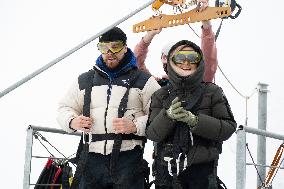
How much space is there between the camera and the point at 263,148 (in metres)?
7.33

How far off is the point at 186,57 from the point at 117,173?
106 centimetres

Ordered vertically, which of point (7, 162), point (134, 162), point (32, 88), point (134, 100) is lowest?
point (7, 162)

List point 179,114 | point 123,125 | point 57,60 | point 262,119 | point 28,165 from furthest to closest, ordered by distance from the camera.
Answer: point 262,119 → point 28,165 → point 123,125 → point 57,60 → point 179,114

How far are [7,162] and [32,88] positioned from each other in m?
54.1

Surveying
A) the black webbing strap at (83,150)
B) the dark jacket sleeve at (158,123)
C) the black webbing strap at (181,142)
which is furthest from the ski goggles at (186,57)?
the black webbing strap at (83,150)

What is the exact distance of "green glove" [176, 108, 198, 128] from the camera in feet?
11.6

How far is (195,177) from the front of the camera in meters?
3.74

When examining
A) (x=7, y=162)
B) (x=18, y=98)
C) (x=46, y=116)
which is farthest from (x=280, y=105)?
(x=18, y=98)

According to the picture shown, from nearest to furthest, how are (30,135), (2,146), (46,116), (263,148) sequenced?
(30,135), (263,148), (2,146), (46,116)

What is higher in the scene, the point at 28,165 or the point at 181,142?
the point at 181,142

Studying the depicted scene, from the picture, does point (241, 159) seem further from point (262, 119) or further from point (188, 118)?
point (262, 119)

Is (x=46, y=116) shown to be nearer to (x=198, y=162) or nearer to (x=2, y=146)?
(x=2, y=146)

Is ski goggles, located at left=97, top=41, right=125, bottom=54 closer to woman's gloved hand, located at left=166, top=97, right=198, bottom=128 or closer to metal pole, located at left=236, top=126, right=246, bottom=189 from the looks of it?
woman's gloved hand, located at left=166, top=97, right=198, bottom=128

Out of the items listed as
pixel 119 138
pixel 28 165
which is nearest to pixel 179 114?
pixel 119 138
